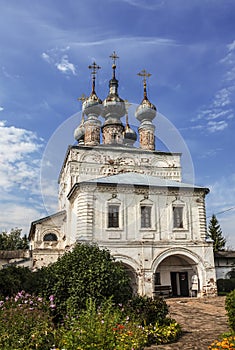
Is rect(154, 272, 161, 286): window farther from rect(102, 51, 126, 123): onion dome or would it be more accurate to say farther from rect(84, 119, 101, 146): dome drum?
rect(102, 51, 126, 123): onion dome

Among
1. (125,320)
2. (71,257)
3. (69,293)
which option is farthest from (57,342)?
(71,257)

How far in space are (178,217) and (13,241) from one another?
34.9 m

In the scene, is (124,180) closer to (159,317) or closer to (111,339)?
(159,317)

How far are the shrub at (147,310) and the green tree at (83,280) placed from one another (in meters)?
0.37

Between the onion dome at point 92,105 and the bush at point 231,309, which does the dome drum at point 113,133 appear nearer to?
the onion dome at point 92,105

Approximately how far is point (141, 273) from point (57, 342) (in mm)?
13861

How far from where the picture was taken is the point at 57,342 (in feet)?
19.2

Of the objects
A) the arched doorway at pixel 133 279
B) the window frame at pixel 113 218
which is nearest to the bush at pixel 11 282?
the window frame at pixel 113 218

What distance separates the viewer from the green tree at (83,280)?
8609mm

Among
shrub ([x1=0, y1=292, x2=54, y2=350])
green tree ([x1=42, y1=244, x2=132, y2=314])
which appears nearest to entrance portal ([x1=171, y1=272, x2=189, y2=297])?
green tree ([x1=42, y1=244, x2=132, y2=314])

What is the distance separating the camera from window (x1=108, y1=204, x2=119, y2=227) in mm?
19891

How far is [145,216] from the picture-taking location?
2039 cm

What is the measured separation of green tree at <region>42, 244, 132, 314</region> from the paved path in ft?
6.18

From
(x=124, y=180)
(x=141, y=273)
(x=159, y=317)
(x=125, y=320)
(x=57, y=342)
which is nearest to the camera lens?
(x=57, y=342)
